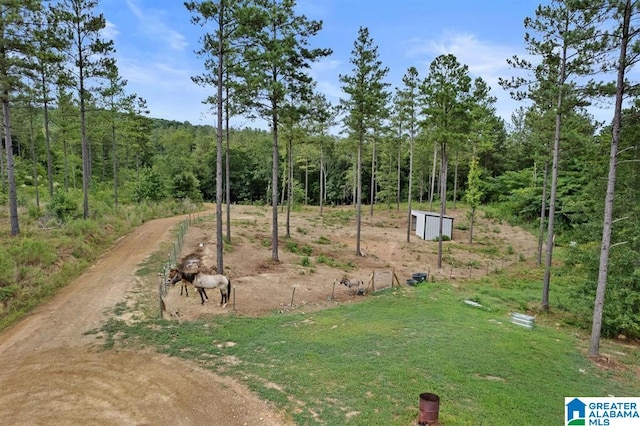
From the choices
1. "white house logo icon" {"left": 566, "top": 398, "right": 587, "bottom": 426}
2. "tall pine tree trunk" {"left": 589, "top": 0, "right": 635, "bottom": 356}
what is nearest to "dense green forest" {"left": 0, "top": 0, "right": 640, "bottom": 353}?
"tall pine tree trunk" {"left": 589, "top": 0, "right": 635, "bottom": 356}

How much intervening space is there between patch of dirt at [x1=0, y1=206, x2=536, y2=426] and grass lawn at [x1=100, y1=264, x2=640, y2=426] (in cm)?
70

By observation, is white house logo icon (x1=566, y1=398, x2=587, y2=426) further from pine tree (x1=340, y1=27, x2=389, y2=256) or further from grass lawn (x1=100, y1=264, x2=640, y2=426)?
pine tree (x1=340, y1=27, x2=389, y2=256)

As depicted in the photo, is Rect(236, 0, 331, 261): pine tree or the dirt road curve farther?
Rect(236, 0, 331, 261): pine tree

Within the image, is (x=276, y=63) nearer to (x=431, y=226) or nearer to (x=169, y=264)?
(x=169, y=264)

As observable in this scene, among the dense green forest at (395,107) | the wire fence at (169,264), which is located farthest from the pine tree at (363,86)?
the wire fence at (169,264)

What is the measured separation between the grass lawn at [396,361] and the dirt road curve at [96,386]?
52 cm

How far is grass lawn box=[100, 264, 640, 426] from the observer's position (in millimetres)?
6859

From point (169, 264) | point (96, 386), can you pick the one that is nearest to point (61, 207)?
point (169, 264)

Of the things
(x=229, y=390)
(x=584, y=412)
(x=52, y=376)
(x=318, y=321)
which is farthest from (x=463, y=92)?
(x=52, y=376)

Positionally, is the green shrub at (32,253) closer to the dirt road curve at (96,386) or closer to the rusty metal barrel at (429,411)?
Result: the dirt road curve at (96,386)

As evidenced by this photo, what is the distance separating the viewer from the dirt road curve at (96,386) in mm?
6366

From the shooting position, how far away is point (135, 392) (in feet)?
23.3

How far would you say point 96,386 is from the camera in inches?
285

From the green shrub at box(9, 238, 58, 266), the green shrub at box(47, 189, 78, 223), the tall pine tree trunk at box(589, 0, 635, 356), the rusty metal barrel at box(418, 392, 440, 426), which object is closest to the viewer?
the rusty metal barrel at box(418, 392, 440, 426)
